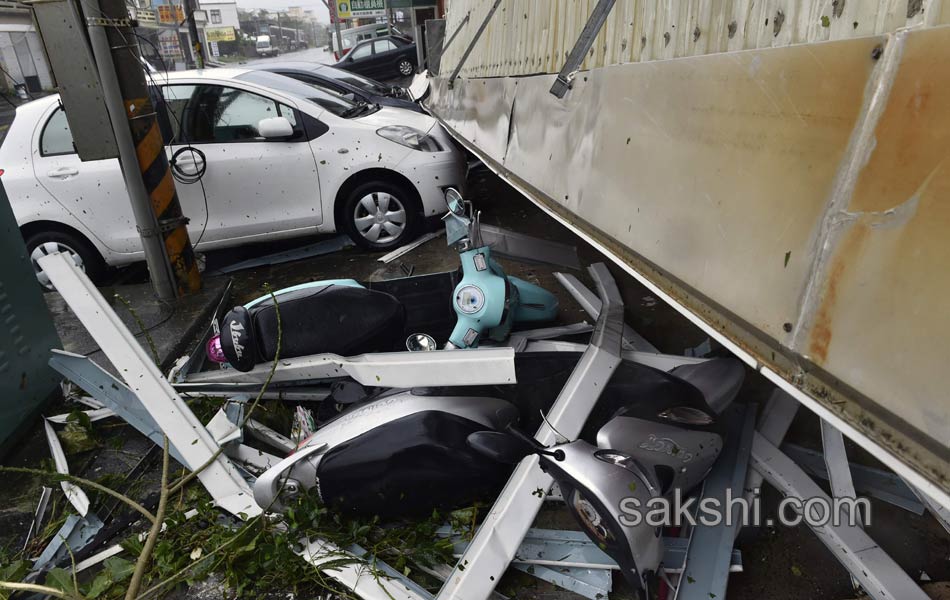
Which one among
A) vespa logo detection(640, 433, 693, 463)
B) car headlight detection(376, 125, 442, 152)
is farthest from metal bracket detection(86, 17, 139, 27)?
vespa logo detection(640, 433, 693, 463)

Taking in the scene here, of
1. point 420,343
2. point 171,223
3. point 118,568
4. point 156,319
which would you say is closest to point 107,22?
point 171,223

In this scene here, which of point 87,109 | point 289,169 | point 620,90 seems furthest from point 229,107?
point 620,90

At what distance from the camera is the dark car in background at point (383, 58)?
610 inches

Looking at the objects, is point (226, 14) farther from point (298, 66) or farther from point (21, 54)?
point (298, 66)

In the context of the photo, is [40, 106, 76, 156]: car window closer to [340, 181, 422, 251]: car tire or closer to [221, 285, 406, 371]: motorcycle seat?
[340, 181, 422, 251]: car tire

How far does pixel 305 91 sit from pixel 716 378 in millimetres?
4393

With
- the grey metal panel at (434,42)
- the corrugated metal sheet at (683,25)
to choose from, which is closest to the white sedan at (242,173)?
the corrugated metal sheet at (683,25)

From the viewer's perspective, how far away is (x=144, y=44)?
4355 mm

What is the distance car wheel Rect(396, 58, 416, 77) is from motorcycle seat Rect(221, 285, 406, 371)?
14297 mm

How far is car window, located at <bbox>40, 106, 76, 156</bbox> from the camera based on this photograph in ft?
15.0

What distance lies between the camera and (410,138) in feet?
16.8

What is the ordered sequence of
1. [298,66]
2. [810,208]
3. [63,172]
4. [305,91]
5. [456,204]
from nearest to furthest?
[810,208]
[456,204]
[63,172]
[305,91]
[298,66]

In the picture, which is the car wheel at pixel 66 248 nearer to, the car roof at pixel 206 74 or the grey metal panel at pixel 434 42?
the car roof at pixel 206 74

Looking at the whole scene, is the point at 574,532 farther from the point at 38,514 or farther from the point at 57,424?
the point at 57,424
